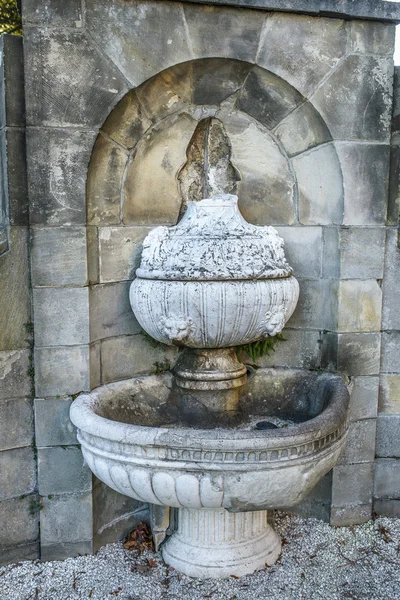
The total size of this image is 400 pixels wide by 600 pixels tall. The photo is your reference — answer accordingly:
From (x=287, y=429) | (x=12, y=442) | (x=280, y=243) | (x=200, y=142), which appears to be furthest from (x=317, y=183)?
(x=12, y=442)

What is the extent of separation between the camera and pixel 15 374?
278cm

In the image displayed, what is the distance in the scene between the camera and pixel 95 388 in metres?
2.96

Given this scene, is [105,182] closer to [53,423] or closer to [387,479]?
[53,423]

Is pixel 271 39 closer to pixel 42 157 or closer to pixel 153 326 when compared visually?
pixel 42 157

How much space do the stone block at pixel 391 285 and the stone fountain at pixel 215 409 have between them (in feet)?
1.76

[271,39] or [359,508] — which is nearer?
[271,39]

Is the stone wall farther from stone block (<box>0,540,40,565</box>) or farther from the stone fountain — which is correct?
the stone fountain

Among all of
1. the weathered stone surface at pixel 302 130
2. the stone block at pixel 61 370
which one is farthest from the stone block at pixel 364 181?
the stone block at pixel 61 370

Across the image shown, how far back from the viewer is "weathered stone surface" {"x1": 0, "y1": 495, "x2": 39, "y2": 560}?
2834 millimetres

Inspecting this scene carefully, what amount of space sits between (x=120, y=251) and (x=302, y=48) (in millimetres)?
1403

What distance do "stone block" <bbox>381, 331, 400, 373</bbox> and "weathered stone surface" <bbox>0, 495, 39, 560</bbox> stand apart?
2.01 meters

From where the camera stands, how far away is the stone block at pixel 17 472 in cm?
281

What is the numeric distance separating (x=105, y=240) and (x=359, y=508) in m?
2.07

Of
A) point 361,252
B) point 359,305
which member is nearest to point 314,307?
point 359,305
